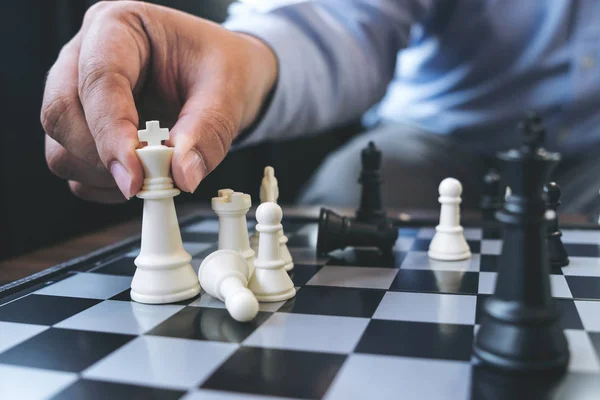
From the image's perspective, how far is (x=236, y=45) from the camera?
4.97ft

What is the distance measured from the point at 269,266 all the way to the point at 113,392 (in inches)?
15.8

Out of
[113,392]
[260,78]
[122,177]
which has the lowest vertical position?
[113,392]

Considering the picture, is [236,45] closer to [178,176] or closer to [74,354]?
[178,176]

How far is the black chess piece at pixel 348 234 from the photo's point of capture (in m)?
1.36

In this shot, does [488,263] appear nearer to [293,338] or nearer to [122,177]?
[293,338]

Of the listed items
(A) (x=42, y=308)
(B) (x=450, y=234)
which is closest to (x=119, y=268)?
(A) (x=42, y=308)

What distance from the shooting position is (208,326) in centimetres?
91

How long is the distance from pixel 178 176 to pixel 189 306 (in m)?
0.23

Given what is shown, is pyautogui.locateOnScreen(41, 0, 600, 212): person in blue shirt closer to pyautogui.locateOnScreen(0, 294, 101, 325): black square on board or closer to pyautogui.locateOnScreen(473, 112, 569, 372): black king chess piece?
pyautogui.locateOnScreen(0, 294, 101, 325): black square on board

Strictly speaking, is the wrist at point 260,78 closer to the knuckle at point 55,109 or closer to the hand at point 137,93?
the hand at point 137,93

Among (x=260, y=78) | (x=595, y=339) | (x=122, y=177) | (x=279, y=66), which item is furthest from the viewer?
(x=279, y=66)

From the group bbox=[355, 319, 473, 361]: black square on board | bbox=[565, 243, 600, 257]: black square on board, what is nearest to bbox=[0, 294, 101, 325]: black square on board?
bbox=[355, 319, 473, 361]: black square on board

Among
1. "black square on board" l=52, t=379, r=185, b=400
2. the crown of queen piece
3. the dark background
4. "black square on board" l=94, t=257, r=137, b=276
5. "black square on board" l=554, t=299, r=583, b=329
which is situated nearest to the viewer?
"black square on board" l=52, t=379, r=185, b=400

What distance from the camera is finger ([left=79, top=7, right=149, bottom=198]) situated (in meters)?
1.04
